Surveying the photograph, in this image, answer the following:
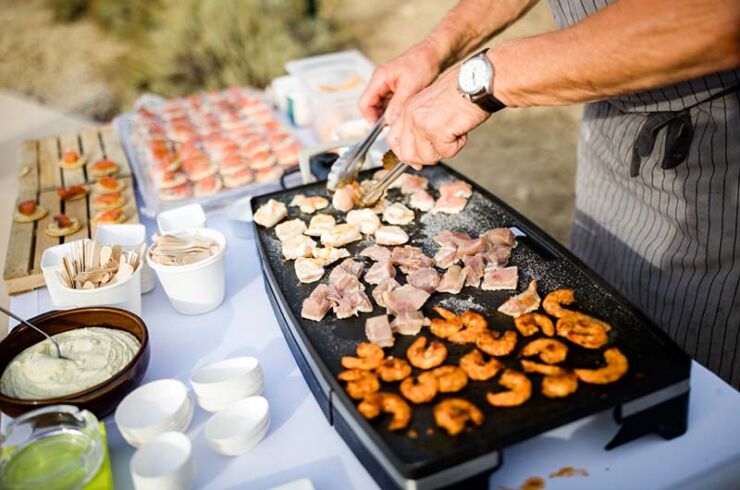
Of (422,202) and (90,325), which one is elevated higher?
(422,202)

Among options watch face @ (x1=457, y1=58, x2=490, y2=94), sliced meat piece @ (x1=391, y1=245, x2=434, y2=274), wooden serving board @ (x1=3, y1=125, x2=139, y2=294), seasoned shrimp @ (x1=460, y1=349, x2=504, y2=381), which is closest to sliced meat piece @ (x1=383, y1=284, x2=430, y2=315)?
sliced meat piece @ (x1=391, y1=245, x2=434, y2=274)

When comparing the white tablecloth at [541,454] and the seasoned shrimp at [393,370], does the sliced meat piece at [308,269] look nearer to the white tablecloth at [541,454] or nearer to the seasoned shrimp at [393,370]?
the white tablecloth at [541,454]

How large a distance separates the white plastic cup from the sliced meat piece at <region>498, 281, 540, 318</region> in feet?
2.95

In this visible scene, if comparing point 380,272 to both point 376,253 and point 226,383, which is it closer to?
point 376,253

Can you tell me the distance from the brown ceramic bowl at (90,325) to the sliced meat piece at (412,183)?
3.56ft

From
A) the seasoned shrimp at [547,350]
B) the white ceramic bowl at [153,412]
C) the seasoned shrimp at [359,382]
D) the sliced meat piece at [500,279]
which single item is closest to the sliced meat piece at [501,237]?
the sliced meat piece at [500,279]

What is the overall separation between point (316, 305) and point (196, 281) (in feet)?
1.58

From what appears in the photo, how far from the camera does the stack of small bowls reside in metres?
1.60

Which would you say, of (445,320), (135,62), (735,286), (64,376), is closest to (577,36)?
(445,320)

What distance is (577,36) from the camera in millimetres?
1514

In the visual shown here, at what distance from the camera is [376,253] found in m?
2.00

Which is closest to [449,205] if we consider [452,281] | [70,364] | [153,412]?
[452,281]

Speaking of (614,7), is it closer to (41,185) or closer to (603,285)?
(603,285)

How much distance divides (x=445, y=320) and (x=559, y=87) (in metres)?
0.67
